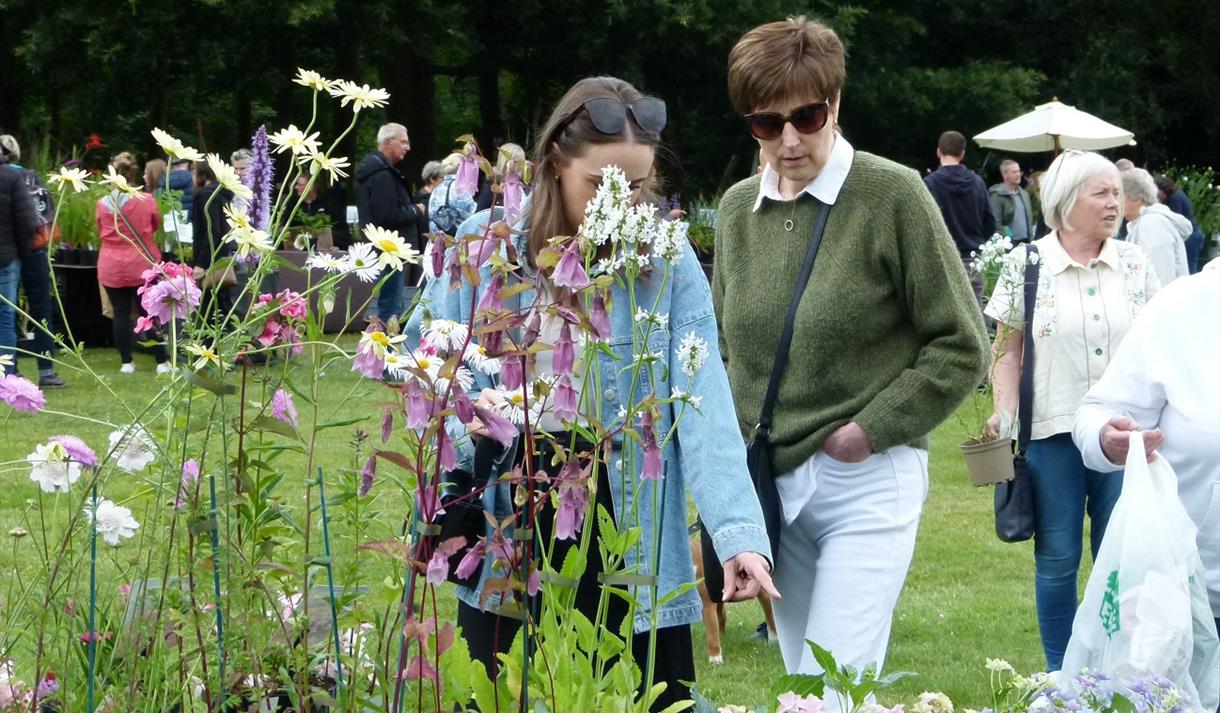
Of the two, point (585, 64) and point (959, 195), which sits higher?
point (585, 64)

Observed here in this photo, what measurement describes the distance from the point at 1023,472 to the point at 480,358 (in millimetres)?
3253

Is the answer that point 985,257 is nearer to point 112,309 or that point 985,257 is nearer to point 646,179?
point 646,179

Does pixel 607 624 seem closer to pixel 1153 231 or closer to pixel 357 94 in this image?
pixel 357 94

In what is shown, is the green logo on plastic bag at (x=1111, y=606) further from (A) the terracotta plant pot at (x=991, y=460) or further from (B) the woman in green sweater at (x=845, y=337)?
(A) the terracotta plant pot at (x=991, y=460)

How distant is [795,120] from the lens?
9.95 feet

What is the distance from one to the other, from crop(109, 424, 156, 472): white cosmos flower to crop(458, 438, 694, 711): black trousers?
0.71 m

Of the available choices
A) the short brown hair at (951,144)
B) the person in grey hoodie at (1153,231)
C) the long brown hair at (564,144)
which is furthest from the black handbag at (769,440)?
the short brown hair at (951,144)

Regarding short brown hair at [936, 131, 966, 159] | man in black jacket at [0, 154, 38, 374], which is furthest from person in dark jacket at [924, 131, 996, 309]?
man in black jacket at [0, 154, 38, 374]

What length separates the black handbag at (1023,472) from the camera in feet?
15.0

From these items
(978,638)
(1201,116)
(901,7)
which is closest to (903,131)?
(901,7)

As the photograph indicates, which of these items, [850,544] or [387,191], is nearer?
[850,544]

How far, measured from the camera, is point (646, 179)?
103 inches

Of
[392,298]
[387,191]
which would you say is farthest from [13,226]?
[392,298]

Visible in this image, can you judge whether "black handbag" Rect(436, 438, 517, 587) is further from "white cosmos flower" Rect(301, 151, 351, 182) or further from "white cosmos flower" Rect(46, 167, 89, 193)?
"white cosmos flower" Rect(46, 167, 89, 193)
